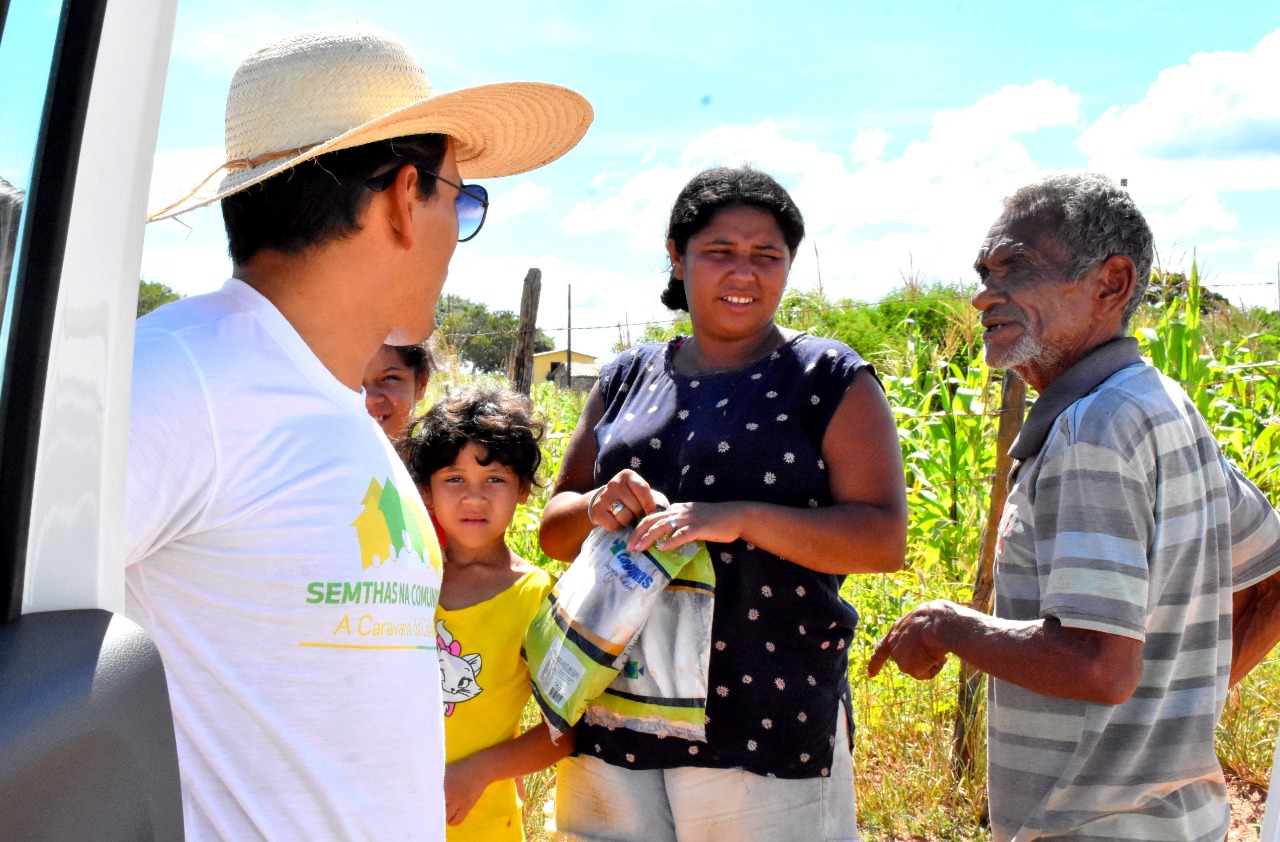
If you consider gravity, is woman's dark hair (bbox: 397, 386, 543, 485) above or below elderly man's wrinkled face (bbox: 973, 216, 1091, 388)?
below

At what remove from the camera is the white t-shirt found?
1196 mm

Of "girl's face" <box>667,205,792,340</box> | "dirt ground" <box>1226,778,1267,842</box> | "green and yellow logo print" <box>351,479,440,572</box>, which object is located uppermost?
"girl's face" <box>667,205,792,340</box>

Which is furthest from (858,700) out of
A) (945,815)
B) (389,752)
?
(389,752)

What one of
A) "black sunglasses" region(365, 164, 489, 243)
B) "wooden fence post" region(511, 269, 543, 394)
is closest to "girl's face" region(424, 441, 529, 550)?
"black sunglasses" region(365, 164, 489, 243)

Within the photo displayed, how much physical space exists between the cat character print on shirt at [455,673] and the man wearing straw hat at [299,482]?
111cm

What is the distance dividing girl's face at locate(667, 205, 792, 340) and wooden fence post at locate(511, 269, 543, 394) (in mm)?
3428

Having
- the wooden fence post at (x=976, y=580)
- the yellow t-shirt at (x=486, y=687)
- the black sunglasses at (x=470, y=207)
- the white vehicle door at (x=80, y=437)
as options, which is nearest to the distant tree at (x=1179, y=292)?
the wooden fence post at (x=976, y=580)

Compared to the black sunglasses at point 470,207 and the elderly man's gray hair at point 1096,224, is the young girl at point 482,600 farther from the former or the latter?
the elderly man's gray hair at point 1096,224

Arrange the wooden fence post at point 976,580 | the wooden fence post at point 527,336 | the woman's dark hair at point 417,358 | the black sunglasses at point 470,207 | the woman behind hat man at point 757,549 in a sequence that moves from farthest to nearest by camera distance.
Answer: the wooden fence post at point 527,336 < the wooden fence post at point 976,580 < the woman's dark hair at point 417,358 < the woman behind hat man at point 757,549 < the black sunglasses at point 470,207

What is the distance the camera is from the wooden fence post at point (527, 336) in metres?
6.23

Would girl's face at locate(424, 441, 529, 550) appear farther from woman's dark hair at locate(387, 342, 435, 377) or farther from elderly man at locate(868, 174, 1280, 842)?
elderly man at locate(868, 174, 1280, 842)

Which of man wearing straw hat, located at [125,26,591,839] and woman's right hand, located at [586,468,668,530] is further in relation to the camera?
woman's right hand, located at [586,468,668,530]

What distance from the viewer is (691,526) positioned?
2203 mm

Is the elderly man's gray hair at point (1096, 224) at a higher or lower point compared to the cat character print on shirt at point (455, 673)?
higher
